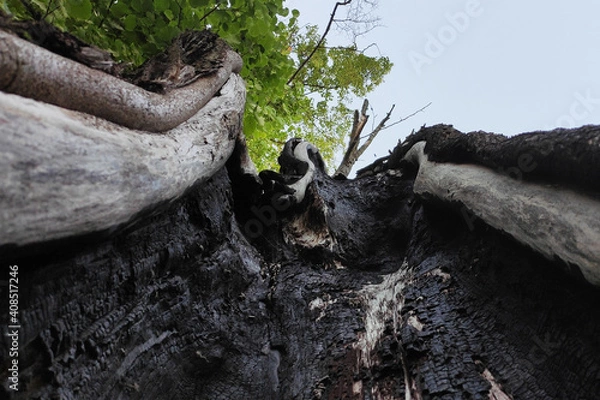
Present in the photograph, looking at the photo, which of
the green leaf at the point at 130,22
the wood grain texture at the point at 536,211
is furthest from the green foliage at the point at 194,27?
the wood grain texture at the point at 536,211

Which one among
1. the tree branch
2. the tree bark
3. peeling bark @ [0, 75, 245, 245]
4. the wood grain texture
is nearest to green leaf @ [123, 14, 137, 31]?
the tree bark

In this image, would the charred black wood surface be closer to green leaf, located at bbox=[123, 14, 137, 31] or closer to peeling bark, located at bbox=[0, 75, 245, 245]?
peeling bark, located at bbox=[0, 75, 245, 245]

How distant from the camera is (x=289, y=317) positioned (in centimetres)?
190

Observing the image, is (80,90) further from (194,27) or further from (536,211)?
(194,27)

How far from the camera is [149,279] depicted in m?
1.58

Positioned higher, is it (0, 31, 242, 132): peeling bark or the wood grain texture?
(0, 31, 242, 132): peeling bark

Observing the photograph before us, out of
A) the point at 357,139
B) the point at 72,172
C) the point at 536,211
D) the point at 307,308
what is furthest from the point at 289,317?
the point at 357,139

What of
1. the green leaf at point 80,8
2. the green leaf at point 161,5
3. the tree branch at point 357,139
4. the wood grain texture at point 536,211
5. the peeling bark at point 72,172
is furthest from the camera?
the tree branch at point 357,139

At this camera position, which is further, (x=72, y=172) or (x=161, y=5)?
(x=161, y=5)

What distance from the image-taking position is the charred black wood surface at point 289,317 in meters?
1.16

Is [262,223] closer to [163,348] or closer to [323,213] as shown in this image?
[323,213]

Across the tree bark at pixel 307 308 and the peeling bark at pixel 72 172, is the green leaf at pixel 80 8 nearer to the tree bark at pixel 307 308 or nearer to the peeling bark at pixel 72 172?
the tree bark at pixel 307 308

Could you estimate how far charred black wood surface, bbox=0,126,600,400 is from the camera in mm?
1162

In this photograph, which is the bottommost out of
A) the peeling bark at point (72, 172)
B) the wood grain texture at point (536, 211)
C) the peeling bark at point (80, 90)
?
the wood grain texture at point (536, 211)
